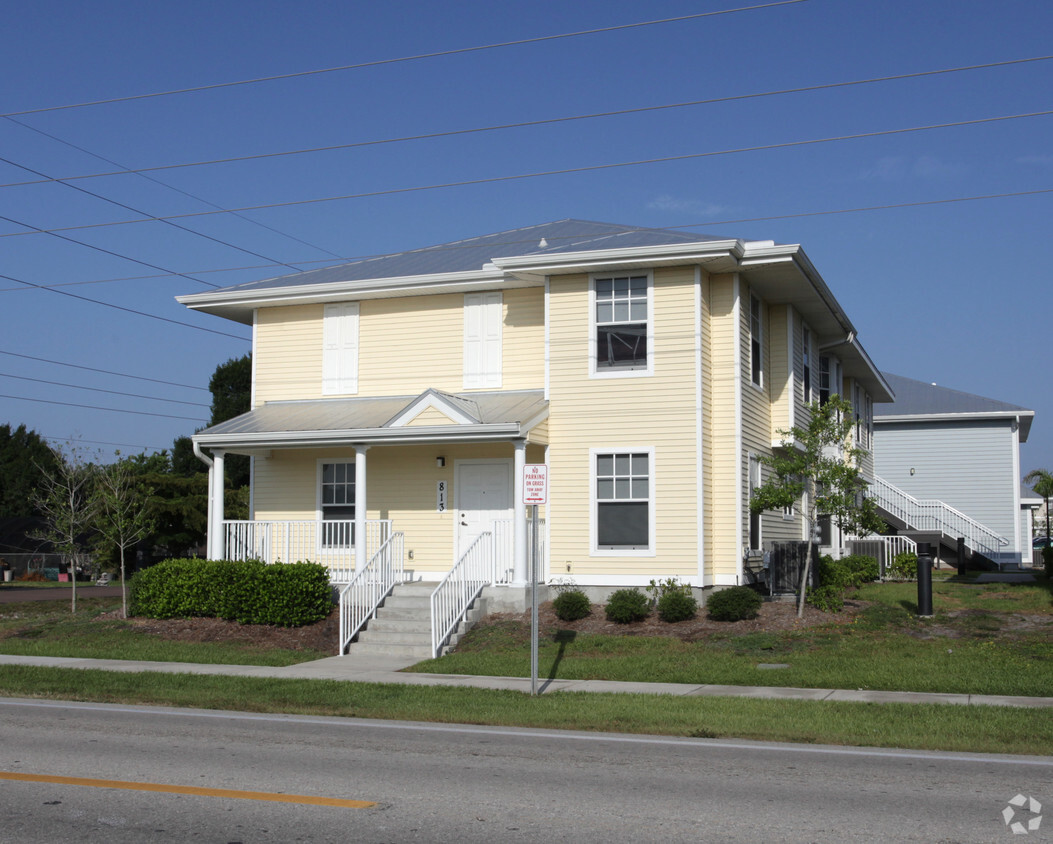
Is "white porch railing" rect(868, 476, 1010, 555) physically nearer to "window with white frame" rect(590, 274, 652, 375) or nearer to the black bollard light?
the black bollard light

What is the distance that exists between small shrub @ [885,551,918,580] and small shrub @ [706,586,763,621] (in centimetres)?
1116

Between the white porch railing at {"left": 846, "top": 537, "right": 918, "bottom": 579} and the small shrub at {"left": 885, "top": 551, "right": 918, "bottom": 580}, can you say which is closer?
the small shrub at {"left": 885, "top": 551, "right": 918, "bottom": 580}

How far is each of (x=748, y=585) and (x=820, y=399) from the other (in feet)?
25.2

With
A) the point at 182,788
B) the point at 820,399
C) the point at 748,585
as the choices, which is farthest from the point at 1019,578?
the point at 182,788

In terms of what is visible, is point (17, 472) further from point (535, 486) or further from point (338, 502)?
point (535, 486)

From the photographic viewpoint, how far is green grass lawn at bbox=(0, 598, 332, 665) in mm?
16297

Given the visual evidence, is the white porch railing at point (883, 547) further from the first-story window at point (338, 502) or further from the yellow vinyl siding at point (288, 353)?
the yellow vinyl siding at point (288, 353)

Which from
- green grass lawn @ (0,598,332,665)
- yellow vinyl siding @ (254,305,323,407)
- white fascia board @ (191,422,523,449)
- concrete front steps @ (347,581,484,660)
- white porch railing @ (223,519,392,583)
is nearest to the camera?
green grass lawn @ (0,598,332,665)

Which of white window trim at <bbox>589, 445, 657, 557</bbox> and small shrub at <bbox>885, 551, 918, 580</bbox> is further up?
white window trim at <bbox>589, 445, 657, 557</bbox>

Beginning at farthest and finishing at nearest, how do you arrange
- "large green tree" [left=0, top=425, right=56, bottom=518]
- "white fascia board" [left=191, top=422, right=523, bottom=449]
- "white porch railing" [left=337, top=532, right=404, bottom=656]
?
"large green tree" [left=0, top=425, right=56, bottom=518] → "white fascia board" [left=191, top=422, right=523, bottom=449] → "white porch railing" [left=337, top=532, right=404, bottom=656]

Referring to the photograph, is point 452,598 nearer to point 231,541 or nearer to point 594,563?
point 594,563

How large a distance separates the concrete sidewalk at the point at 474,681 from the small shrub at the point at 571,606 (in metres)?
3.01

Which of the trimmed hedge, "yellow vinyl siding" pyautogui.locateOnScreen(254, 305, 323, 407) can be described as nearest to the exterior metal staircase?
"yellow vinyl siding" pyautogui.locateOnScreen(254, 305, 323, 407)

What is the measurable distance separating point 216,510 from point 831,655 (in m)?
11.7
